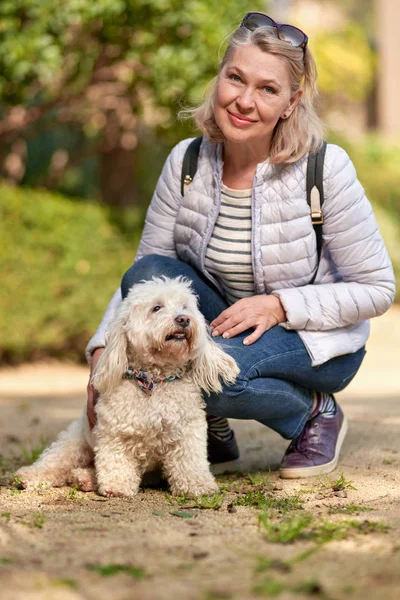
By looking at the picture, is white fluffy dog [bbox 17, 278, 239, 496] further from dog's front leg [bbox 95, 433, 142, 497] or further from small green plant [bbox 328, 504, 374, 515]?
small green plant [bbox 328, 504, 374, 515]

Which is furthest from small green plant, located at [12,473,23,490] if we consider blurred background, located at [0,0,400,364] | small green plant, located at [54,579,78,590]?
blurred background, located at [0,0,400,364]

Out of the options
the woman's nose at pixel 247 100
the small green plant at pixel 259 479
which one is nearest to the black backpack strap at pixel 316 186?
the woman's nose at pixel 247 100

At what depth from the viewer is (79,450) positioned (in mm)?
3693

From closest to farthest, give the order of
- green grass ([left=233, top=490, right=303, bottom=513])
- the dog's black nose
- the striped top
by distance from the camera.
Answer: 1. green grass ([left=233, top=490, right=303, bottom=513])
2. the dog's black nose
3. the striped top

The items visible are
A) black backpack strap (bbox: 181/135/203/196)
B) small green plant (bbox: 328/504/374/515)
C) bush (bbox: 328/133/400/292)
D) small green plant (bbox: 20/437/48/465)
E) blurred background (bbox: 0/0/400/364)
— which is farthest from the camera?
bush (bbox: 328/133/400/292)

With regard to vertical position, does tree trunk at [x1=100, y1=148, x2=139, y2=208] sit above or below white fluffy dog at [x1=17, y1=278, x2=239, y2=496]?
above

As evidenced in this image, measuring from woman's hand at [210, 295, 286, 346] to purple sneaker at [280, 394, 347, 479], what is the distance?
572 mm

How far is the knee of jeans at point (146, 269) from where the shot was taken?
12.2 feet

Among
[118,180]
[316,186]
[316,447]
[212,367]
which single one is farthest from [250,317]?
[118,180]

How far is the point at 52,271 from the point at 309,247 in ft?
14.0

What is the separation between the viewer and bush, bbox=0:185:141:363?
7301 millimetres

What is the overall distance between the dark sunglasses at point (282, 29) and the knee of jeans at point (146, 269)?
107 centimetres

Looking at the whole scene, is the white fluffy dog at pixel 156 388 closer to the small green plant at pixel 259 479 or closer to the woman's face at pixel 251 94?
the small green plant at pixel 259 479

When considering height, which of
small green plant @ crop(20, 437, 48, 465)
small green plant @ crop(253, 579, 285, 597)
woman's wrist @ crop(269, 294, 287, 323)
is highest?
woman's wrist @ crop(269, 294, 287, 323)
